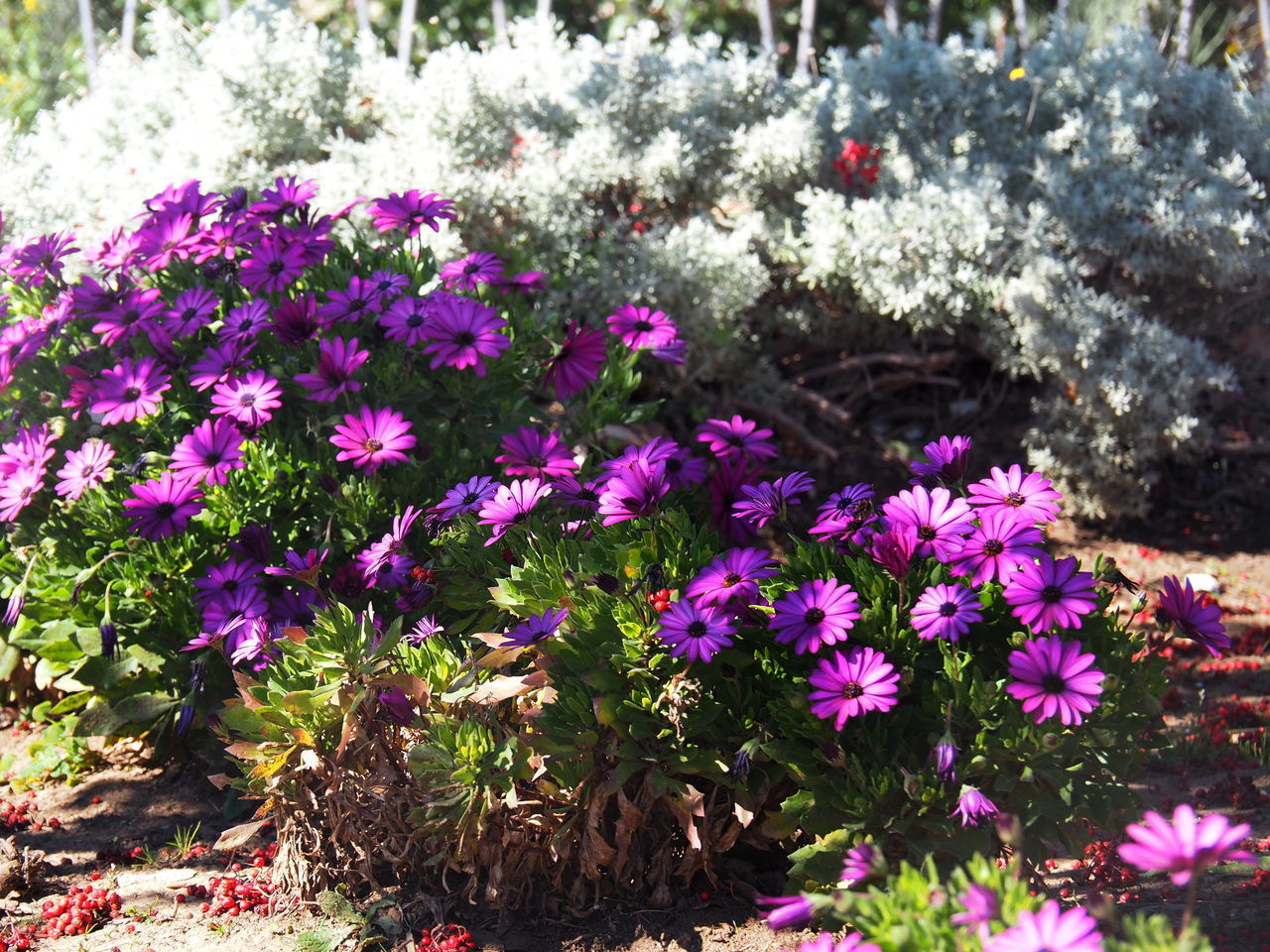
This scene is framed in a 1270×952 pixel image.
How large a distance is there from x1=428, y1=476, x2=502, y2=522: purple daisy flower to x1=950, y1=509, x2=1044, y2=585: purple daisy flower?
3.08ft

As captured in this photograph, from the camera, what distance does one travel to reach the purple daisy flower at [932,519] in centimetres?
195

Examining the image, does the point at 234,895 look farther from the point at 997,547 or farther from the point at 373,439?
the point at 997,547

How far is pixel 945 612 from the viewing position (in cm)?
183

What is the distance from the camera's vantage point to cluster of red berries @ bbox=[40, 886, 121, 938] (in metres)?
2.23

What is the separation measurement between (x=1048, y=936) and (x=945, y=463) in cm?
102

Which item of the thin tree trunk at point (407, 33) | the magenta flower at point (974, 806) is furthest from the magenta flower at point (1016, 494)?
the thin tree trunk at point (407, 33)

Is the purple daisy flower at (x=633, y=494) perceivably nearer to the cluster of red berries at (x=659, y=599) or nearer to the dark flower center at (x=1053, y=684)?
the cluster of red berries at (x=659, y=599)

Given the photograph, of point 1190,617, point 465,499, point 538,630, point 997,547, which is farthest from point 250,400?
point 1190,617

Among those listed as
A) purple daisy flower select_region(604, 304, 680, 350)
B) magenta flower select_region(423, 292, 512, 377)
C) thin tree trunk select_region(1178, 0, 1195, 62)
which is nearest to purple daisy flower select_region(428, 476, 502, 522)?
magenta flower select_region(423, 292, 512, 377)

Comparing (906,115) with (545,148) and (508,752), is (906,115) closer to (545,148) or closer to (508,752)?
(545,148)

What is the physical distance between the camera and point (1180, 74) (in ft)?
15.4

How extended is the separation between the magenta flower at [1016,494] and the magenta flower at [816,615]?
0.30m

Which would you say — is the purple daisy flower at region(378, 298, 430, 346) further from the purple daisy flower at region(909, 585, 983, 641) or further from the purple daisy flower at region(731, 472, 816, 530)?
the purple daisy flower at region(909, 585, 983, 641)

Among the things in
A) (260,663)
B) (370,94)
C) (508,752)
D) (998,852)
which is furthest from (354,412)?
(370,94)
